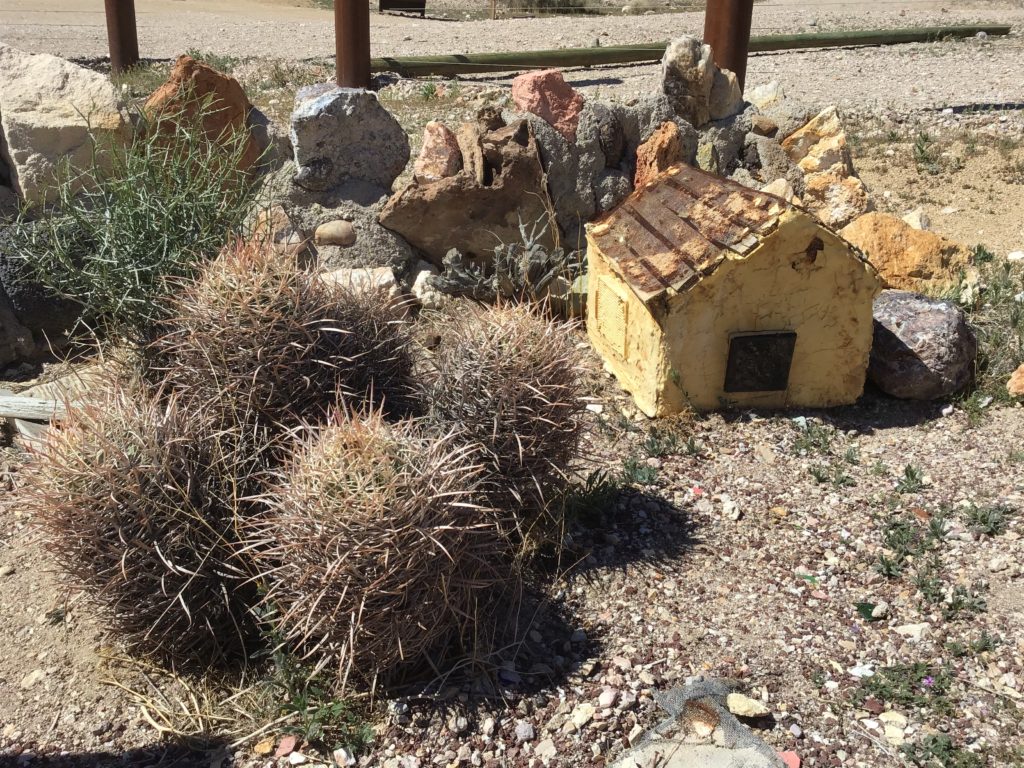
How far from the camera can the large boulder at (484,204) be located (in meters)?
5.55

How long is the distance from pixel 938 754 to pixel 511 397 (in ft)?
5.34

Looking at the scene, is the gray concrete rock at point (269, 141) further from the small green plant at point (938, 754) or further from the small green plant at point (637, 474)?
the small green plant at point (938, 754)

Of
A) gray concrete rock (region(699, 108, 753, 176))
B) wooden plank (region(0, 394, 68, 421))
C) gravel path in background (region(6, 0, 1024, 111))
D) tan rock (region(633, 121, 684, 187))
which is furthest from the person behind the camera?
gravel path in background (region(6, 0, 1024, 111))

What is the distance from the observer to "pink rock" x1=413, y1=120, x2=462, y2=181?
5691 millimetres

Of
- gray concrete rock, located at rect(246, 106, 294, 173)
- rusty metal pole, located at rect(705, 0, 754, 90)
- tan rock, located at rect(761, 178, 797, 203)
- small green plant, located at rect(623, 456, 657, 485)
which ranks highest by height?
rusty metal pole, located at rect(705, 0, 754, 90)

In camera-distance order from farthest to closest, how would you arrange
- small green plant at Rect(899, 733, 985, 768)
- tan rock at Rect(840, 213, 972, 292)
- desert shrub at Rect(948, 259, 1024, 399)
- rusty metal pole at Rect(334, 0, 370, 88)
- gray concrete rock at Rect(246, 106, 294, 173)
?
1. rusty metal pole at Rect(334, 0, 370, 88)
2. gray concrete rock at Rect(246, 106, 294, 173)
3. tan rock at Rect(840, 213, 972, 292)
4. desert shrub at Rect(948, 259, 1024, 399)
5. small green plant at Rect(899, 733, 985, 768)

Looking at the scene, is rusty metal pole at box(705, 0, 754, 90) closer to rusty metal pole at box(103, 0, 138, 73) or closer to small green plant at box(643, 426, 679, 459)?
small green plant at box(643, 426, 679, 459)

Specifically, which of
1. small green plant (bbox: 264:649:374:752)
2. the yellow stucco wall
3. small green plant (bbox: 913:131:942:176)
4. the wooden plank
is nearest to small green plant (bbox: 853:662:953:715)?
small green plant (bbox: 264:649:374:752)

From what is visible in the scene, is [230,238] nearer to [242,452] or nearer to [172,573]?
[242,452]

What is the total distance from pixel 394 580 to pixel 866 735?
1460mm

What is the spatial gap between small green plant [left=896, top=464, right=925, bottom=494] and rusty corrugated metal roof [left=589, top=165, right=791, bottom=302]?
3.79 feet

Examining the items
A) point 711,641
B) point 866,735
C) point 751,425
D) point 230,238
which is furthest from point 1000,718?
point 230,238

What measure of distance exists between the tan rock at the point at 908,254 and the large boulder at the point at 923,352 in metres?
0.70

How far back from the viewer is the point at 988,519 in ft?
12.2
